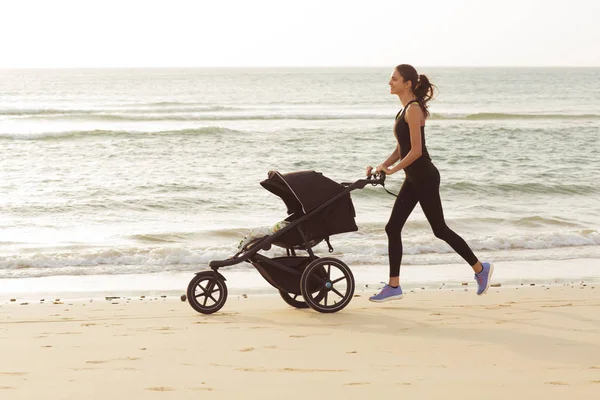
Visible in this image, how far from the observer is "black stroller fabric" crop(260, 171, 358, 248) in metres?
5.44

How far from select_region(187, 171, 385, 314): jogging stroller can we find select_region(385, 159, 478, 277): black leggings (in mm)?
215

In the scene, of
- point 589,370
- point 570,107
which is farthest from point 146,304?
point 570,107

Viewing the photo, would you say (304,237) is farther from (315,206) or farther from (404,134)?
(404,134)

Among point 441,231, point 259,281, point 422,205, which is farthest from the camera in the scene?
point 259,281

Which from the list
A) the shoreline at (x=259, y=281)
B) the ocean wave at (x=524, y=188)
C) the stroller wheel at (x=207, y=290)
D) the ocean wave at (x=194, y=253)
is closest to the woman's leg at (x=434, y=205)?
the shoreline at (x=259, y=281)

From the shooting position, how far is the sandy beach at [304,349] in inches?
151

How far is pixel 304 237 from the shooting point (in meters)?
5.49

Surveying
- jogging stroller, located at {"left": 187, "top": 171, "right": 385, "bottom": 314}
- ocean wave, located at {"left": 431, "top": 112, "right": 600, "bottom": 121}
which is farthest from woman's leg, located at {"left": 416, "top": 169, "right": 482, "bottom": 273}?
ocean wave, located at {"left": 431, "top": 112, "right": 600, "bottom": 121}

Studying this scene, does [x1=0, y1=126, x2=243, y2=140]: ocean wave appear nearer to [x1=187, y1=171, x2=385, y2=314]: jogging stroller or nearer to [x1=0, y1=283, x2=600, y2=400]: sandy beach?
[x1=0, y1=283, x2=600, y2=400]: sandy beach

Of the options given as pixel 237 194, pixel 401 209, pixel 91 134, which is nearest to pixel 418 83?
pixel 401 209

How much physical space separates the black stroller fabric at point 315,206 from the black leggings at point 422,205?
13.5 inches

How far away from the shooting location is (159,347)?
4.64 metres

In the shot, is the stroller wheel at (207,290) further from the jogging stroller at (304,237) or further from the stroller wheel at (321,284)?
the stroller wheel at (321,284)

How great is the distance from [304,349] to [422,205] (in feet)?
4.83
